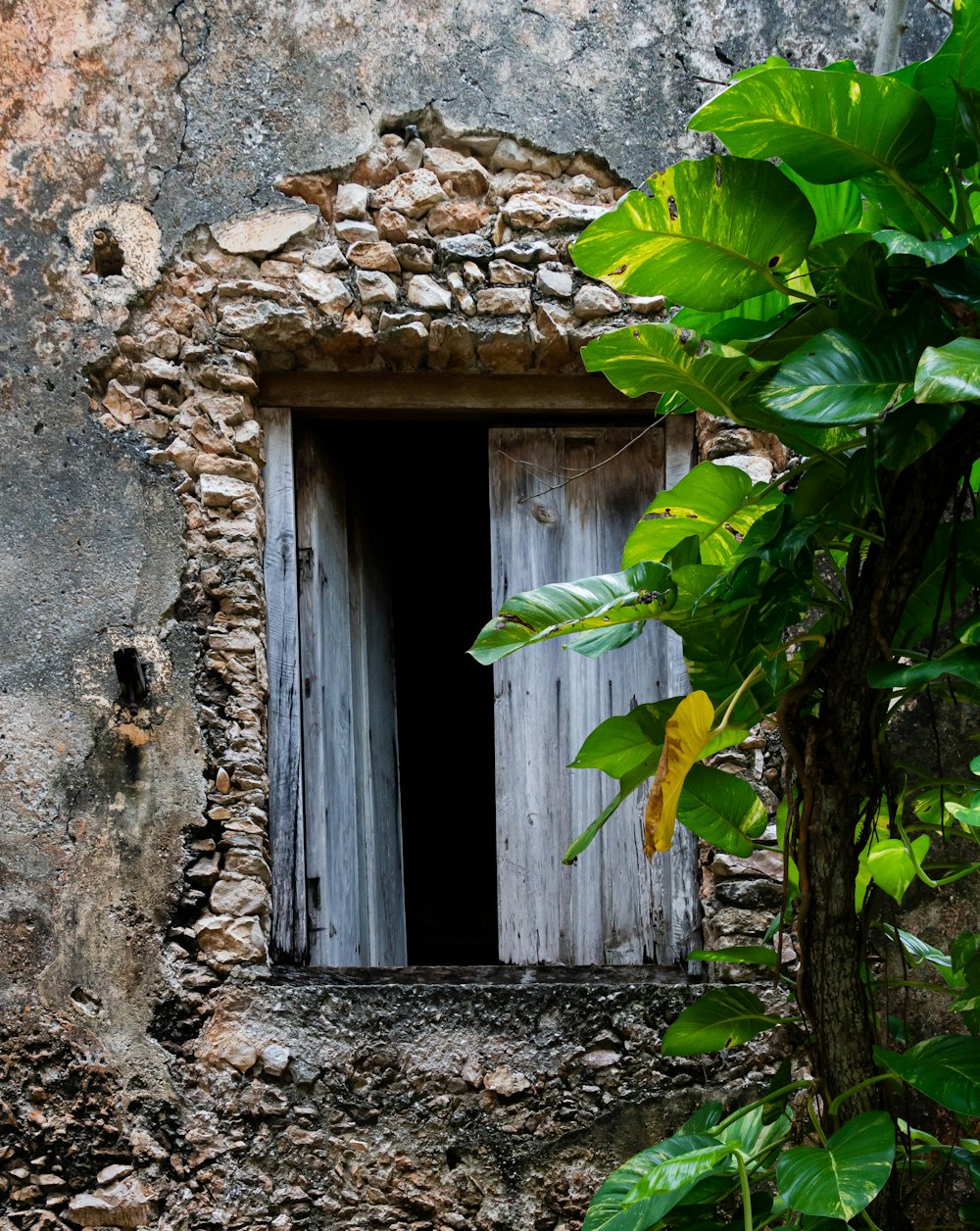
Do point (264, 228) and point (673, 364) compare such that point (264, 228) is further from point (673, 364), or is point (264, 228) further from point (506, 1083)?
point (506, 1083)

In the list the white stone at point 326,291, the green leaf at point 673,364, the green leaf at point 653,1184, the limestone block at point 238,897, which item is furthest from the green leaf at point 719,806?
the white stone at point 326,291

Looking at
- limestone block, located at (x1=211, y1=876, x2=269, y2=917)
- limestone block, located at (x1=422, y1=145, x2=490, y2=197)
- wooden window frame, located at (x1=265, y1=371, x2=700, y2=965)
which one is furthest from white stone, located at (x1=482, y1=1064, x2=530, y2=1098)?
limestone block, located at (x1=422, y1=145, x2=490, y2=197)

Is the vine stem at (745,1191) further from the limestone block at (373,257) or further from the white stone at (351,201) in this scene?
the white stone at (351,201)

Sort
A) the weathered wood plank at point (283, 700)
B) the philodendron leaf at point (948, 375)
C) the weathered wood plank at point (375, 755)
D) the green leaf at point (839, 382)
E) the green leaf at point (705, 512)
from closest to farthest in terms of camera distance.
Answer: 1. the philodendron leaf at point (948, 375)
2. the green leaf at point (839, 382)
3. the green leaf at point (705, 512)
4. the weathered wood plank at point (283, 700)
5. the weathered wood plank at point (375, 755)

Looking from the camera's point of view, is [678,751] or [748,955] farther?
[748,955]

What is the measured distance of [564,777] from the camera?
114 inches

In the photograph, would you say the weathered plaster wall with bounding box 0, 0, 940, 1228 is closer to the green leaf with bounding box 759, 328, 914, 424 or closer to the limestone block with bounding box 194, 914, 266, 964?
the limestone block with bounding box 194, 914, 266, 964

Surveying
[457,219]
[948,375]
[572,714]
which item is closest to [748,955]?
[572,714]

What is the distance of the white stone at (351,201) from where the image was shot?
291cm

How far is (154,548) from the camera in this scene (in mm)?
2816

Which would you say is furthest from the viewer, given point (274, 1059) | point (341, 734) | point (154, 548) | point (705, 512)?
point (341, 734)

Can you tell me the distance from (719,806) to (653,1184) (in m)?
0.58

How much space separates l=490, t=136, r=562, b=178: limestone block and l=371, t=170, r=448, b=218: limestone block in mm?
153

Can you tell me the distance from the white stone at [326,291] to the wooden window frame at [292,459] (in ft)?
0.59
